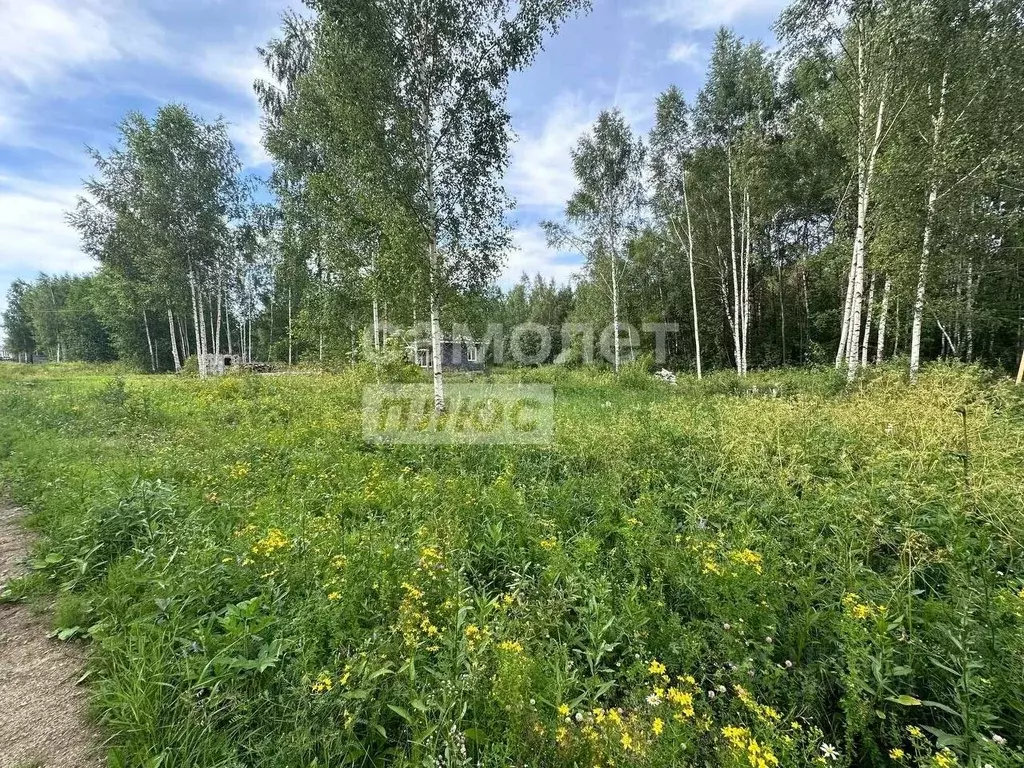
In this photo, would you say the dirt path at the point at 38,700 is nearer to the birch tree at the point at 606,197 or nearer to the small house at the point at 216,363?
the birch tree at the point at 606,197

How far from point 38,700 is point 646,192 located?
2301 centimetres

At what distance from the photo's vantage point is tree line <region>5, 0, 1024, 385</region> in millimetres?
8523

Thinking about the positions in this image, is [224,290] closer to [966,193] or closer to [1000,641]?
[1000,641]

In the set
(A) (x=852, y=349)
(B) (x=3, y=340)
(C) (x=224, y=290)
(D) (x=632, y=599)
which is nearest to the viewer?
(D) (x=632, y=599)

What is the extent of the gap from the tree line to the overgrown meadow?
222 inches

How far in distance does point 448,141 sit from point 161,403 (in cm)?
1038

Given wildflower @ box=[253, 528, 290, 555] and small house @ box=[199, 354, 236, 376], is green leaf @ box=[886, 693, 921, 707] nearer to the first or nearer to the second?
wildflower @ box=[253, 528, 290, 555]

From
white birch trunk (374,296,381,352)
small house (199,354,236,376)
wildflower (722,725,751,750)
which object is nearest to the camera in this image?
wildflower (722,725,751,750)

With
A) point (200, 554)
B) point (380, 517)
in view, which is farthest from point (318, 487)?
point (200, 554)

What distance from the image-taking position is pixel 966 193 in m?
9.34

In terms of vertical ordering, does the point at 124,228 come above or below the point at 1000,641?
above

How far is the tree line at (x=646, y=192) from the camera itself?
8.52 metres

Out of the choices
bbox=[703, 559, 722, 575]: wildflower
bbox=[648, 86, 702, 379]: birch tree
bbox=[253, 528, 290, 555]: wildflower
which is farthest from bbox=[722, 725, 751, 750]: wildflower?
bbox=[648, 86, 702, 379]: birch tree

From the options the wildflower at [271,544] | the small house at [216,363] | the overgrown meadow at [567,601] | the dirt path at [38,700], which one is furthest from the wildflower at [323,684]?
the small house at [216,363]
